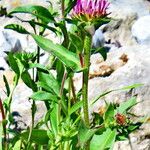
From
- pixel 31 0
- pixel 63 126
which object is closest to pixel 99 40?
pixel 31 0

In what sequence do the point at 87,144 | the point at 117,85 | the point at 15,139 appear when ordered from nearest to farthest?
the point at 87,144
the point at 15,139
the point at 117,85

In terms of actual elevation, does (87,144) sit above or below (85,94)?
below

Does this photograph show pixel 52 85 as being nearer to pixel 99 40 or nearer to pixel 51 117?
pixel 51 117

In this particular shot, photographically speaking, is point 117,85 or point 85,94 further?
point 117,85

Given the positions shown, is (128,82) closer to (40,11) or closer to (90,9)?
(40,11)

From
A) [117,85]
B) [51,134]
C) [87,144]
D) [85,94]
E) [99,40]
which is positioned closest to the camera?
[85,94]

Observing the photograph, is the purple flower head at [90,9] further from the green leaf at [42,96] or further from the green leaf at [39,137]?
the green leaf at [39,137]

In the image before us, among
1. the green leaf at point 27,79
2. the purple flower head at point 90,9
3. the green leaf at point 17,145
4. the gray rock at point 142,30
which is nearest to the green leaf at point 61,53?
the purple flower head at point 90,9
